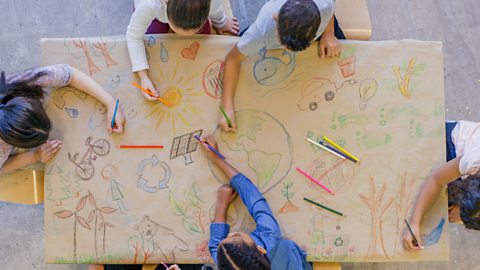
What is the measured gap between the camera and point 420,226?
1.25 m

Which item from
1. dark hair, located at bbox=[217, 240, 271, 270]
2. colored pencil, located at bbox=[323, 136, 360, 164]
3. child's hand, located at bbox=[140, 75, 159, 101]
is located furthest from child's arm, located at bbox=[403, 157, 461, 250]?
child's hand, located at bbox=[140, 75, 159, 101]

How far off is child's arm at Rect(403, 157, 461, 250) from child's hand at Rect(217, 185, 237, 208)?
1.50 feet

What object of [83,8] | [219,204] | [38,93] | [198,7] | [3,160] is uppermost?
[83,8]

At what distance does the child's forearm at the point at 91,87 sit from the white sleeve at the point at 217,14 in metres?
0.36

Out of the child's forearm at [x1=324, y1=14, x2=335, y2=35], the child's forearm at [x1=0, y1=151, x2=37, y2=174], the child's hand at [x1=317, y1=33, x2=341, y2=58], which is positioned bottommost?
the child's forearm at [x1=0, y1=151, x2=37, y2=174]

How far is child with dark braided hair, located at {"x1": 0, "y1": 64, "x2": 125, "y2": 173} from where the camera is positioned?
3.81 feet

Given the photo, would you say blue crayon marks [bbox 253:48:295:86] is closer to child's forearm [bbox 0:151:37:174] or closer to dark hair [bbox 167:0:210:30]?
dark hair [bbox 167:0:210:30]

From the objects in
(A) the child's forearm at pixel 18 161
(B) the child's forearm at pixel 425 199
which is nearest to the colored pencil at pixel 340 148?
(B) the child's forearm at pixel 425 199

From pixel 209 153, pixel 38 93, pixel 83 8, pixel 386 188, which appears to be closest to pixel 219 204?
pixel 209 153

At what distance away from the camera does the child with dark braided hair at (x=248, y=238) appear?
110 centimetres

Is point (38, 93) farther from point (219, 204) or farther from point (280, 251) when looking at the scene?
point (280, 251)

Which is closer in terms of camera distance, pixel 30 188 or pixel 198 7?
pixel 198 7

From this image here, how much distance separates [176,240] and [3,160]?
0.50 meters

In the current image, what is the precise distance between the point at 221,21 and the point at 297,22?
0.34 metres
